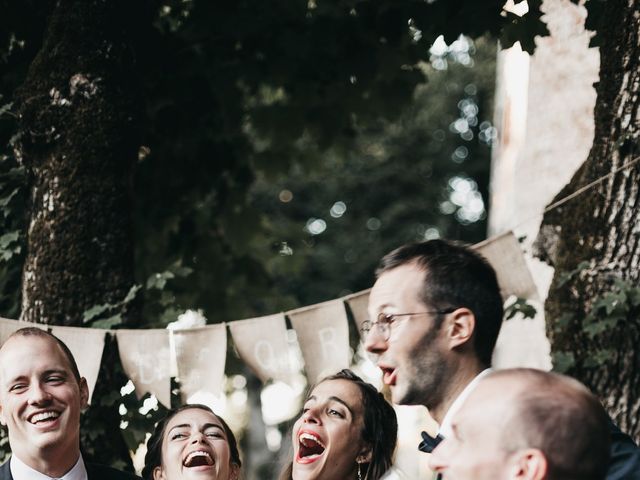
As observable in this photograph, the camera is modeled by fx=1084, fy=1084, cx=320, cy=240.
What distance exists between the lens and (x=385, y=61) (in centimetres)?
764

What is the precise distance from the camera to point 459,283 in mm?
3713

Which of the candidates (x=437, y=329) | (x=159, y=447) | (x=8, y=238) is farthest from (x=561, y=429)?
(x=8, y=238)

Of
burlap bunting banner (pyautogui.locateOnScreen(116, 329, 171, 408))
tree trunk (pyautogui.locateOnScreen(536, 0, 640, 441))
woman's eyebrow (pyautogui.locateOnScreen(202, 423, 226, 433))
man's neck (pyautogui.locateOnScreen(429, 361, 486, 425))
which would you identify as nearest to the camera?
man's neck (pyautogui.locateOnScreen(429, 361, 486, 425))

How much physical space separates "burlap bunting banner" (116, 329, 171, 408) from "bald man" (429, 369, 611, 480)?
10.9ft

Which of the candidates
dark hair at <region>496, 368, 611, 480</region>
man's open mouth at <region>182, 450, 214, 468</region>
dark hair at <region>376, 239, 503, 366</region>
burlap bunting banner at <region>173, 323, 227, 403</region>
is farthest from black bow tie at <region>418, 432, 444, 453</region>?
burlap bunting banner at <region>173, 323, 227, 403</region>

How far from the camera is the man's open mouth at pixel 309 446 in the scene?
4.39 meters

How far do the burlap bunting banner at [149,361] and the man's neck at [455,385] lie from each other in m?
2.53

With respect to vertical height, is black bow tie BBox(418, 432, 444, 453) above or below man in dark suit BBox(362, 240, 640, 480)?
below

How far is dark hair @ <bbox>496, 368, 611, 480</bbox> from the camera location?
2.50 metres

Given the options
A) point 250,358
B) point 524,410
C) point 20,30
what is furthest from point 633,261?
point 20,30

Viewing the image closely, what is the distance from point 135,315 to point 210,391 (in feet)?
1.92

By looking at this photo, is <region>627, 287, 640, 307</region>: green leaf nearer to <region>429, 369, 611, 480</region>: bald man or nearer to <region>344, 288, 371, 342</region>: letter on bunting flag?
<region>344, 288, 371, 342</region>: letter on bunting flag

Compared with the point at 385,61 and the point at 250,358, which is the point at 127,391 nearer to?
the point at 250,358

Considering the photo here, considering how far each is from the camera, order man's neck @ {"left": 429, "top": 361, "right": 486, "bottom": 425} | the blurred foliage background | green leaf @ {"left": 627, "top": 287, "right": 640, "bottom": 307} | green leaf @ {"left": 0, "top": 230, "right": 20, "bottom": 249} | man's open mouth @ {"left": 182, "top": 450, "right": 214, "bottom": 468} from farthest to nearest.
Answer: the blurred foliage background, green leaf @ {"left": 0, "top": 230, "right": 20, "bottom": 249}, green leaf @ {"left": 627, "top": 287, "right": 640, "bottom": 307}, man's open mouth @ {"left": 182, "top": 450, "right": 214, "bottom": 468}, man's neck @ {"left": 429, "top": 361, "right": 486, "bottom": 425}
